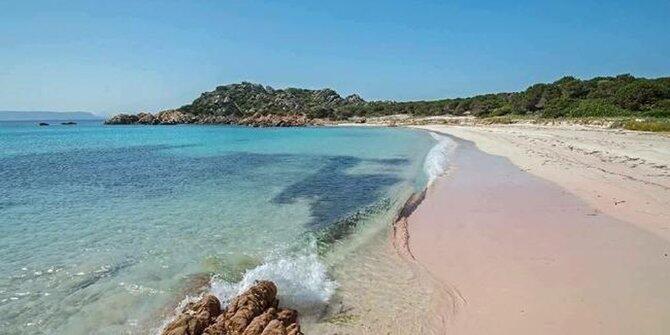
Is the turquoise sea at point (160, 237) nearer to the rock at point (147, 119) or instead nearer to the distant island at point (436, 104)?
the distant island at point (436, 104)

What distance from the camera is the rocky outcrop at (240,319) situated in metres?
4.79

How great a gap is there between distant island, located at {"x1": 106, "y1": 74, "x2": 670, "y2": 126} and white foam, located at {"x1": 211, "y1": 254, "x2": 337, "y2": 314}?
51365 millimetres

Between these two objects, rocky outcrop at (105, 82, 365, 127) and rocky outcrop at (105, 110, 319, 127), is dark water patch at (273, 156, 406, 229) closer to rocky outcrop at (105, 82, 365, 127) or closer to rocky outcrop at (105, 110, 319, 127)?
rocky outcrop at (105, 82, 365, 127)

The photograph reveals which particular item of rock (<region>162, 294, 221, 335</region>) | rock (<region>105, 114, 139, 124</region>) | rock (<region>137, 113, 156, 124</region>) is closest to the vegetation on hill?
rock (<region>162, 294, 221, 335</region>)

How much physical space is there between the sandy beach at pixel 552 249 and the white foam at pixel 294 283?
1.92 metres

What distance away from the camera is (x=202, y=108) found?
465ft

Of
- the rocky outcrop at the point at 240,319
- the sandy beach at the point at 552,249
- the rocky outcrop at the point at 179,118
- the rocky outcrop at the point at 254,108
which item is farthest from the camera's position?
the rocky outcrop at the point at 179,118

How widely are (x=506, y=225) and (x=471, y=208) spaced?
6.78 ft

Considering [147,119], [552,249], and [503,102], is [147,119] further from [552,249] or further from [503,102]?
[552,249]

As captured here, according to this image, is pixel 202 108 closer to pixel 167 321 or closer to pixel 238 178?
pixel 238 178

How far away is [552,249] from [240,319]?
20.8 feet

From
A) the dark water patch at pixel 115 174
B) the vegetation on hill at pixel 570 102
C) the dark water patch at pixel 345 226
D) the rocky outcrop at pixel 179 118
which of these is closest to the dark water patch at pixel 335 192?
the dark water patch at pixel 345 226

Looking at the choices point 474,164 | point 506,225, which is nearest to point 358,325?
point 506,225

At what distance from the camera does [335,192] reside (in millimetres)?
16125
